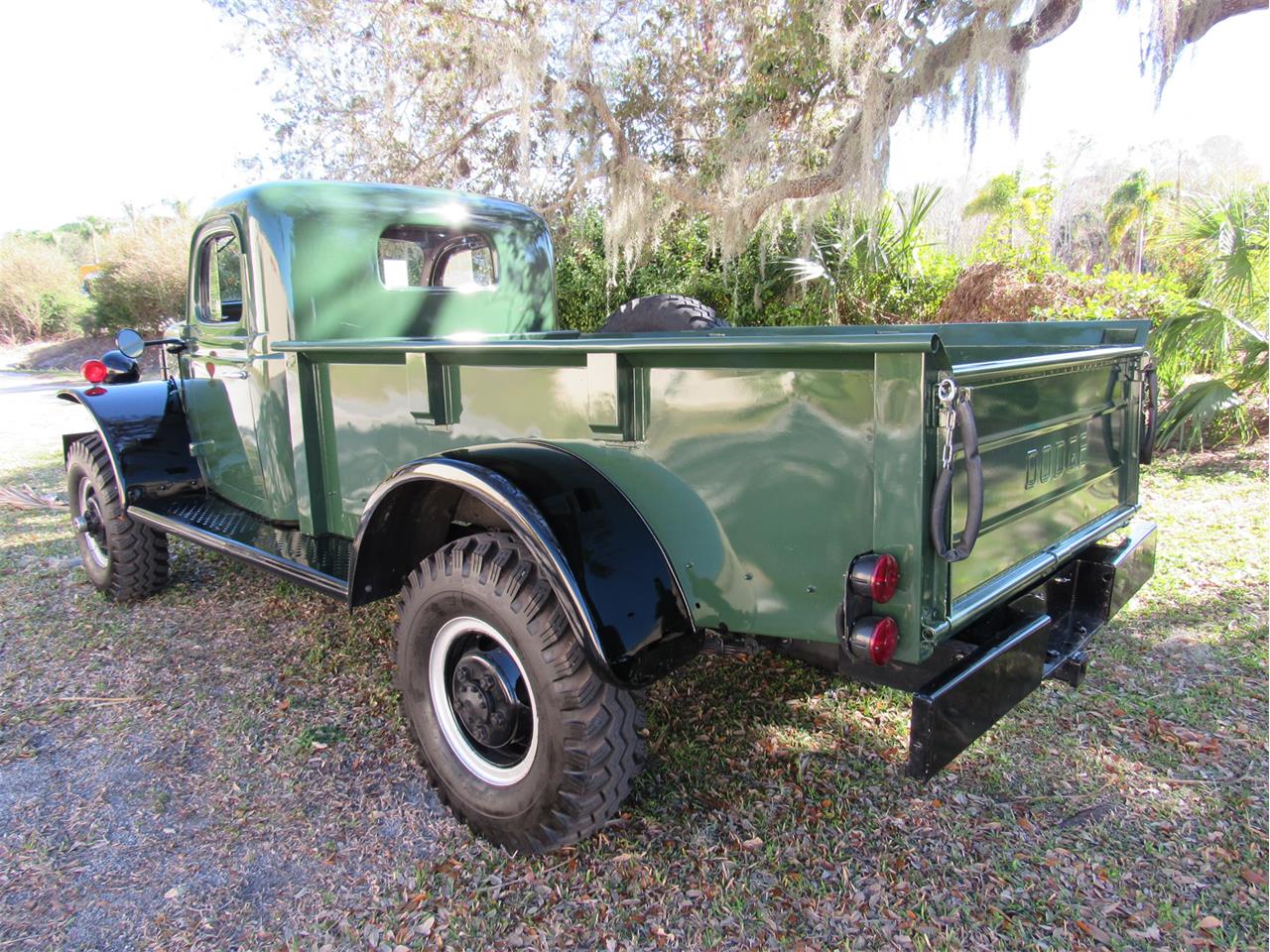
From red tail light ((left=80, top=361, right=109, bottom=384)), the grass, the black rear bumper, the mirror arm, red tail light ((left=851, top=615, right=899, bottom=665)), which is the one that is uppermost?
the mirror arm

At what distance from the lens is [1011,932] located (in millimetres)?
2096

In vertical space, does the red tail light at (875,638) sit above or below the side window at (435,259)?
below

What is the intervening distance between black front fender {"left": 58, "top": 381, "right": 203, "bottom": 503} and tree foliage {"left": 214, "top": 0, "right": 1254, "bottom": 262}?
17.9ft

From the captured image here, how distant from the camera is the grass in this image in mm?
2168

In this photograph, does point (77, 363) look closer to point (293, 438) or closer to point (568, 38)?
point (568, 38)

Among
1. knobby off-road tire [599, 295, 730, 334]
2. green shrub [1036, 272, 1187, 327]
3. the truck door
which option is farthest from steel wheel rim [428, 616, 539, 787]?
green shrub [1036, 272, 1187, 327]

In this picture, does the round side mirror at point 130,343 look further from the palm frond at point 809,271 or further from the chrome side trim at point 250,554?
the palm frond at point 809,271

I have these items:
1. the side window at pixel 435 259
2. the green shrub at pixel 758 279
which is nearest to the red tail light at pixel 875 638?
the side window at pixel 435 259

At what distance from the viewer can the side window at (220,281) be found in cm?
381

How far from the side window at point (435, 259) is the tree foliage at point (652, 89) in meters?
4.74

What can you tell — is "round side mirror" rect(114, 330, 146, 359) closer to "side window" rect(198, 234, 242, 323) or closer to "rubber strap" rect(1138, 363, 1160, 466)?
"side window" rect(198, 234, 242, 323)

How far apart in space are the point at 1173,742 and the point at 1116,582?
69 centimetres

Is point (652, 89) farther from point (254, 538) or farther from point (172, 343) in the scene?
point (254, 538)

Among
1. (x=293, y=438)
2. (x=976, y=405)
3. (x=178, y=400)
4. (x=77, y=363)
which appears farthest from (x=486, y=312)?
(x=77, y=363)
